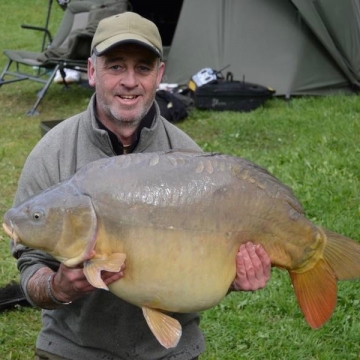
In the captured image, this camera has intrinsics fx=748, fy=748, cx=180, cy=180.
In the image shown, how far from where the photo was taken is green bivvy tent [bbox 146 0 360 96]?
835cm

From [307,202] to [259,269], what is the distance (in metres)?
2.85

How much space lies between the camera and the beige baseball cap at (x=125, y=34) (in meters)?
2.30

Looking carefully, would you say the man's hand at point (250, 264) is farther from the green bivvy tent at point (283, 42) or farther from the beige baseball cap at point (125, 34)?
the green bivvy tent at point (283, 42)

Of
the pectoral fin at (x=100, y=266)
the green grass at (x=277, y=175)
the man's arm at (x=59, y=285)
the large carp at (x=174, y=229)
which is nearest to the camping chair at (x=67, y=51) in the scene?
the green grass at (x=277, y=175)

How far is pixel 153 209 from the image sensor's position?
6.18 ft

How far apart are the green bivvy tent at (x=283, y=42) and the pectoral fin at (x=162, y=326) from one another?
264 inches

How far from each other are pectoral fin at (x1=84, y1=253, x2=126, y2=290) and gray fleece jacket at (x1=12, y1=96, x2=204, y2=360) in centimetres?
53

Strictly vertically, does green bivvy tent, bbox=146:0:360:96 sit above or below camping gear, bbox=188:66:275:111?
above

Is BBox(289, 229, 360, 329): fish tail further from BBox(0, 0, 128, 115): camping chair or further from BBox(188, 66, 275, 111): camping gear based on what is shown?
BBox(0, 0, 128, 115): camping chair

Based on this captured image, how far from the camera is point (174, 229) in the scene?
1871 millimetres

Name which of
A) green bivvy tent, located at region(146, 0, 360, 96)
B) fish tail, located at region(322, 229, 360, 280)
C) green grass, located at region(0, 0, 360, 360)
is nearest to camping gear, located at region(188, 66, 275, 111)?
green grass, located at region(0, 0, 360, 360)

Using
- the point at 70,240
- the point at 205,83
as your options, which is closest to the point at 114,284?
the point at 70,240

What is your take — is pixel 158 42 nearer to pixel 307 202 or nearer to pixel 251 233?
pixel 251 233

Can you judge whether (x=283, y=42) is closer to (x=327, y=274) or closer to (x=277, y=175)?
(x=277, y=175)
